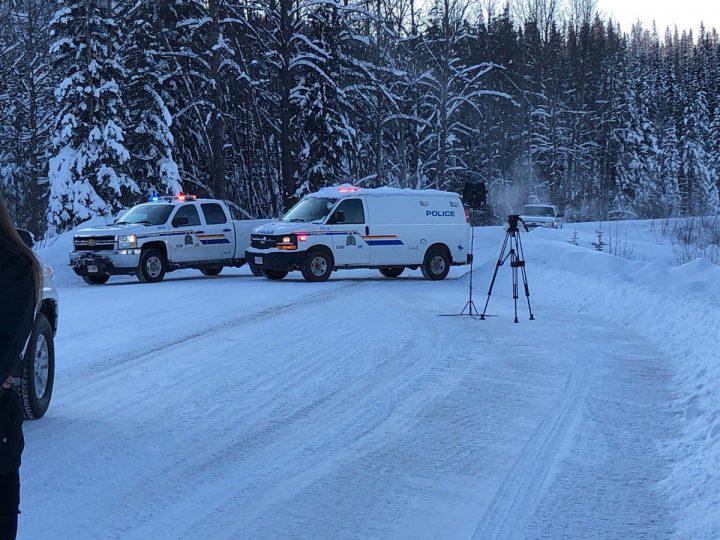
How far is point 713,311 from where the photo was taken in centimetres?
1133

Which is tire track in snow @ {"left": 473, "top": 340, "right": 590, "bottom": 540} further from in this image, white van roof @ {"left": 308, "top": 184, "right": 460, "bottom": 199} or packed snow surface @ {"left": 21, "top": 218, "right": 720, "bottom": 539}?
white van roof @ {"left": 308, "top": 184, "right": 460, "bottom": 199}

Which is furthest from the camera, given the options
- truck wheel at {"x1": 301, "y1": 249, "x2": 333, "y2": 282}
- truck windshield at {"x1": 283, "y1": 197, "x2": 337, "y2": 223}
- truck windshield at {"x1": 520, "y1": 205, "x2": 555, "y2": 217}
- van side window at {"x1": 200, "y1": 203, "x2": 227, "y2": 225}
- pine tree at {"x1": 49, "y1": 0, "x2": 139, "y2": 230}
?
truck windshield at {"x1": 520, "y1": 205, "x2": 555, "y2": 217}

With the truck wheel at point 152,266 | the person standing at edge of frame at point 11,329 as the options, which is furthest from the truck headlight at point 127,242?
the person standing at edge of frame at point 11,329

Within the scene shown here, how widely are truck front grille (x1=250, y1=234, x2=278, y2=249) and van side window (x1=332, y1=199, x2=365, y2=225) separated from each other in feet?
5.59

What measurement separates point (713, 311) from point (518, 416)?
482 cm

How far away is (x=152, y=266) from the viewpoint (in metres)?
22.3

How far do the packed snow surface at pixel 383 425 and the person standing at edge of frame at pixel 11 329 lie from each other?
6.28 feet

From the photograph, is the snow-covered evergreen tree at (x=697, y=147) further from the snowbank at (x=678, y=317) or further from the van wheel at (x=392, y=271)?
the van wheel at (x=392, y=271)

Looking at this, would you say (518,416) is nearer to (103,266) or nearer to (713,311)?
(713,311)

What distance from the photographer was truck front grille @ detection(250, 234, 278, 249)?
2164 cm

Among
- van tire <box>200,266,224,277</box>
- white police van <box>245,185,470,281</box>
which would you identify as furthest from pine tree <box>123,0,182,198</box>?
white police van <box>245,185,470,281</box>

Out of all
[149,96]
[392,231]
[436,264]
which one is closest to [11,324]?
[392,231]

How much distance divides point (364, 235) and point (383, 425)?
594 inches

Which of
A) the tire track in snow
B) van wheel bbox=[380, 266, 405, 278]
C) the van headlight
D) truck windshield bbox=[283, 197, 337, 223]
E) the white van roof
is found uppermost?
the white van roof
